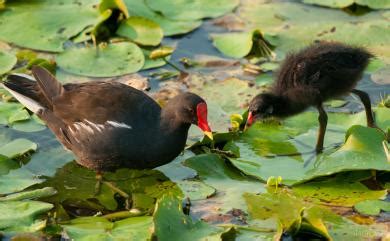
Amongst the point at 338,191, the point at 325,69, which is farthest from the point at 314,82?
the point at 338,191

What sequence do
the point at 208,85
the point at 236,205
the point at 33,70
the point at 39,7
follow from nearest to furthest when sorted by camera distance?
1. the point at 236,205
2. the point at 33,70
3. the point at 208,85
4. the point at 39,7

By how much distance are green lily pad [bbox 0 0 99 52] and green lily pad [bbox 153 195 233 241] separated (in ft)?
9.76

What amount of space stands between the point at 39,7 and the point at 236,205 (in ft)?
11.5

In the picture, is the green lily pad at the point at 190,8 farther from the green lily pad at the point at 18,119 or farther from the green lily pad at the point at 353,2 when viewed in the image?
the green lily pad at the point at 18,119

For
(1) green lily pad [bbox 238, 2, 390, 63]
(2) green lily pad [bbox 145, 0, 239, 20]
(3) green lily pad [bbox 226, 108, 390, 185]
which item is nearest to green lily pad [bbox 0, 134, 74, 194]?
(3) green lily pad [bbox 226, 108, 390, 185]

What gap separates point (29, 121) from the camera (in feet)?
23.1

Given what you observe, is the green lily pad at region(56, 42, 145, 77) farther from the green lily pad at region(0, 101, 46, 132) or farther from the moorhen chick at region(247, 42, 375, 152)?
the moorhen chick at region(247, 42, 375, 152)

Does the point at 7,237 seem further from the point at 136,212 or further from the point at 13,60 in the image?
the point at 13,60

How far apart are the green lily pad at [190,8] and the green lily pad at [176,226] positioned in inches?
132

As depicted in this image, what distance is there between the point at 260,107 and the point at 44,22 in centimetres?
259

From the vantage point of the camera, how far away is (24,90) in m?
6.85

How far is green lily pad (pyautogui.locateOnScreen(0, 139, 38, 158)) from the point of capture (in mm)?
6402

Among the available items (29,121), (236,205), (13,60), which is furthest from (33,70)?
(236,205)

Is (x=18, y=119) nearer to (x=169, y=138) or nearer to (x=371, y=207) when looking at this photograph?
(x=169, y=138)
